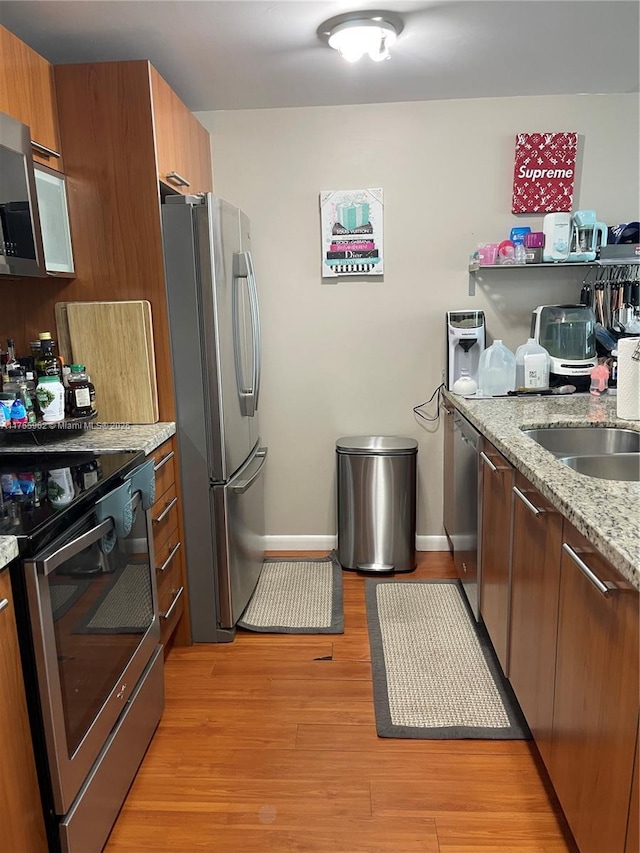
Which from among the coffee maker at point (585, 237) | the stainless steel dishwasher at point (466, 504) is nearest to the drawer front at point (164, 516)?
the stainless steel dishwasher at point (466, 504)

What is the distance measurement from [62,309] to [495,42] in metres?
1.92

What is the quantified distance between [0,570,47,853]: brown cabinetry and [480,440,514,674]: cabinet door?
54.4 inches

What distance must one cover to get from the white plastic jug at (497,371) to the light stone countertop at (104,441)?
1493 mm

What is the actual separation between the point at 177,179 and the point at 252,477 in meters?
1.25

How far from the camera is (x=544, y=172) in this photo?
2.97 metres

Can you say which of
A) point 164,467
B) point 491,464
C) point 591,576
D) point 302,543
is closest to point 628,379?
point 491,464

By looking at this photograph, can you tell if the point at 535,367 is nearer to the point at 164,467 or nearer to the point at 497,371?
the point at 497,371

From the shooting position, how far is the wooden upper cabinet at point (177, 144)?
2.23m

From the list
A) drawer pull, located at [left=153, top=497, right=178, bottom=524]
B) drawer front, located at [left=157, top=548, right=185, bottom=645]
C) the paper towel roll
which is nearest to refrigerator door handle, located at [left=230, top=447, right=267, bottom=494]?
drawer pull, located at [left=153, top=497, right=178, bottom=524]

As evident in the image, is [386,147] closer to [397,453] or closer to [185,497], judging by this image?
[397,453]

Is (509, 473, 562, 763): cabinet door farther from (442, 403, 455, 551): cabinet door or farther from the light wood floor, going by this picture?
(442, 403, 455, 551): cabinet door

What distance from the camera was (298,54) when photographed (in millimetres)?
2344

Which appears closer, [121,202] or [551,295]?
[121,202]

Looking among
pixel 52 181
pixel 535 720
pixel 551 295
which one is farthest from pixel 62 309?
pixel 551 295
